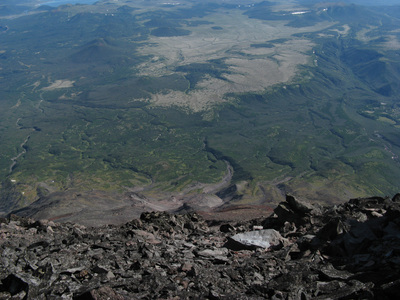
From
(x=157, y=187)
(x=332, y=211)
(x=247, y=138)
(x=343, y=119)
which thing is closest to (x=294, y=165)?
(x=247, y=138)

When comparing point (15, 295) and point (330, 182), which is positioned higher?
point (15, 295)

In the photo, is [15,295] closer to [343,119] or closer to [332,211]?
[332,211]

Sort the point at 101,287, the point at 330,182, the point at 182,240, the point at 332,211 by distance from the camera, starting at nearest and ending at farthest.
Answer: the point at 101,287, the point at 182,240, the point at 332,211, the point at 330,182

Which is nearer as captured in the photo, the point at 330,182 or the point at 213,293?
the point at 213,293

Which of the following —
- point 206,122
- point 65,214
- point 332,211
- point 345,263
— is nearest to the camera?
point 345,263

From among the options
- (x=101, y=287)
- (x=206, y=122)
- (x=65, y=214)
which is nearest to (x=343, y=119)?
(x=206, y=122)

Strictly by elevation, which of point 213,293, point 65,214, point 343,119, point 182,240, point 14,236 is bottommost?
point 343,119

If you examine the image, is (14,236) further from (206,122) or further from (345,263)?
(206,122)
